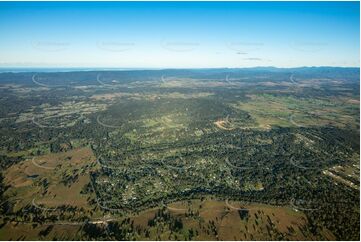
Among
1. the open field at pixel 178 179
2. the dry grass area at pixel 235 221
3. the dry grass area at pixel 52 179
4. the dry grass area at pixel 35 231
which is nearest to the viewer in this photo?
the dry grass area at pixel 35 231

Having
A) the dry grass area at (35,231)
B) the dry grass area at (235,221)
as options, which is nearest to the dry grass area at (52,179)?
the dry grass area at (35,231)

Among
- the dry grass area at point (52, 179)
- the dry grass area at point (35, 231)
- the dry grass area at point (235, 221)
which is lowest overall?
the dry grass area at point (52, 179)

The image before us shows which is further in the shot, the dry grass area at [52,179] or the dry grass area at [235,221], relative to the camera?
the dry grass area at [52,179]

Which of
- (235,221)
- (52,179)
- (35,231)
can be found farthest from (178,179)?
(35,231)

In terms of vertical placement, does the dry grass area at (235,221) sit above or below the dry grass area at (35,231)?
below

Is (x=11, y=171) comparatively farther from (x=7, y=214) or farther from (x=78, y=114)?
Result: (x=78, y=114)

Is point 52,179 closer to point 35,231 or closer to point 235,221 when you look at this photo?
point 35,231

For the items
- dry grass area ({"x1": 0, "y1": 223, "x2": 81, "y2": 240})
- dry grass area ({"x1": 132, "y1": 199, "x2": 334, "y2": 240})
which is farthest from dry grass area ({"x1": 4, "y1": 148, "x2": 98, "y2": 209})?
dry grass area ({"x1": 132, "y1": 199, "x2": 334, "y2": 240})

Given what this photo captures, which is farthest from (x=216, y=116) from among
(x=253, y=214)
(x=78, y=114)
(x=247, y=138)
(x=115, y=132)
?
(x=253, y=214)

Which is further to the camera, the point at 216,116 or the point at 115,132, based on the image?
the point at 216,116

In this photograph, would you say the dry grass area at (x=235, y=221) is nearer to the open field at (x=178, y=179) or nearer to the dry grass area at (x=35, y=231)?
the open field at (x=178, y=179)
